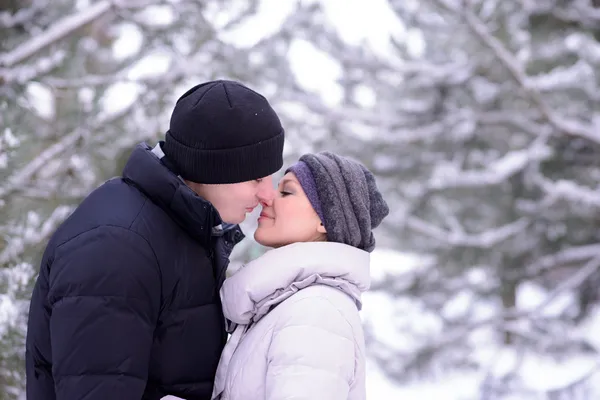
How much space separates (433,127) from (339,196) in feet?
19.4

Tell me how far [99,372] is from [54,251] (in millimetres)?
347

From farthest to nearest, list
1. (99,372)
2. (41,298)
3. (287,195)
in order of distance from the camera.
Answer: (287,195), (41,298), (99,372)

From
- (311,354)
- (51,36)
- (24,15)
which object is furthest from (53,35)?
(311,354)

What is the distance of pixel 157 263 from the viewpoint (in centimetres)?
167

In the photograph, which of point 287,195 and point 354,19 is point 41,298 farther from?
point 354,19

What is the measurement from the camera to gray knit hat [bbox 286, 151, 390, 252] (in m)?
2.06

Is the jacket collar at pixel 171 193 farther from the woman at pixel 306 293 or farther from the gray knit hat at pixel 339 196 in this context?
the gray knit hat at pixel 339 196

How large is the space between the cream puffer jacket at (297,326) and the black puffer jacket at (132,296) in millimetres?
71

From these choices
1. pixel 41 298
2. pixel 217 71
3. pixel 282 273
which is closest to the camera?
pixel 41 298

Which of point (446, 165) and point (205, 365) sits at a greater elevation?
point (205, 365)

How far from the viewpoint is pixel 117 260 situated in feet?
5.12

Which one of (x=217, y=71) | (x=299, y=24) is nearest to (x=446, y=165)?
(x=299, y=24)

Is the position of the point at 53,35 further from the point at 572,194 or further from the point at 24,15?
the point at 572,194

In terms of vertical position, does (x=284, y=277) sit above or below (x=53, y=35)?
below
